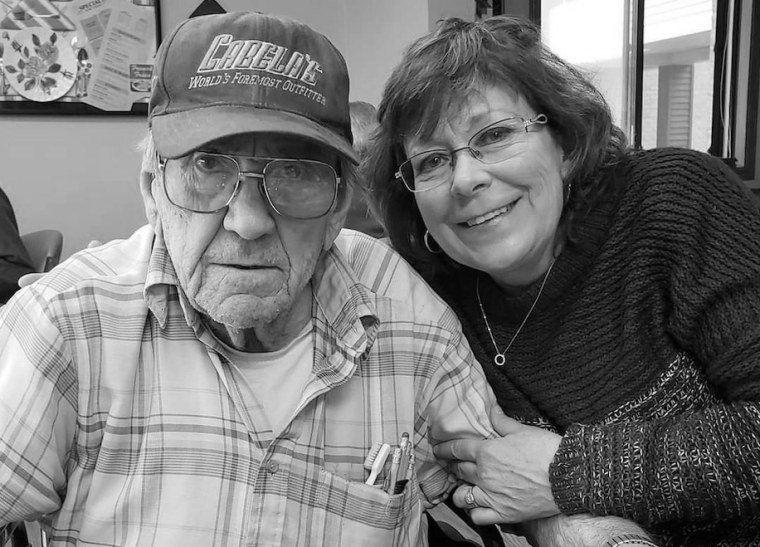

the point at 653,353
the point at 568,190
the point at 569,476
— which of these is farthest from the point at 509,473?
the point at 568,190

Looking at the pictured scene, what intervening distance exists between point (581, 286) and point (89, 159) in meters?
3.06

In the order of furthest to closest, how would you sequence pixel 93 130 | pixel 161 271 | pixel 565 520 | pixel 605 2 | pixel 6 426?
pixel 93 130
pixel 605 2
pixel 565 520
pixel 161 271
pixel 6 426

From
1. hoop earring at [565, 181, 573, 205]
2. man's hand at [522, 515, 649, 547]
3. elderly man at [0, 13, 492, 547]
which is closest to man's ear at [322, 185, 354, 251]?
elderly man at [0, 13, 492, 547]

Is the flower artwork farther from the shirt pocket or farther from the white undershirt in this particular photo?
the shirt pocket

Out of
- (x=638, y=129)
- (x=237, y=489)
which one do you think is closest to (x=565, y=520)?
(x=237, y=489)

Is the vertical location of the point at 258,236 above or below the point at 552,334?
above

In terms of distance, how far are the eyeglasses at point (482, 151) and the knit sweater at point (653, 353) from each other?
0.74 ft

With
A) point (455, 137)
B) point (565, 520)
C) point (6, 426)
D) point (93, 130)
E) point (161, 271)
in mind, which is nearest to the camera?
point (6, 426)

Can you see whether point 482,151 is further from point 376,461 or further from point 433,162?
point 376,461

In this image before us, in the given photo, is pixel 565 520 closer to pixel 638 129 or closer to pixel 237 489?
pixel 237 489

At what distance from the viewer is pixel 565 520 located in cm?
117

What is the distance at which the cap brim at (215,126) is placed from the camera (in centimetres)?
96

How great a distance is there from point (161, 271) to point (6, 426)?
311mm

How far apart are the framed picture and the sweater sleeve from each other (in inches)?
123
